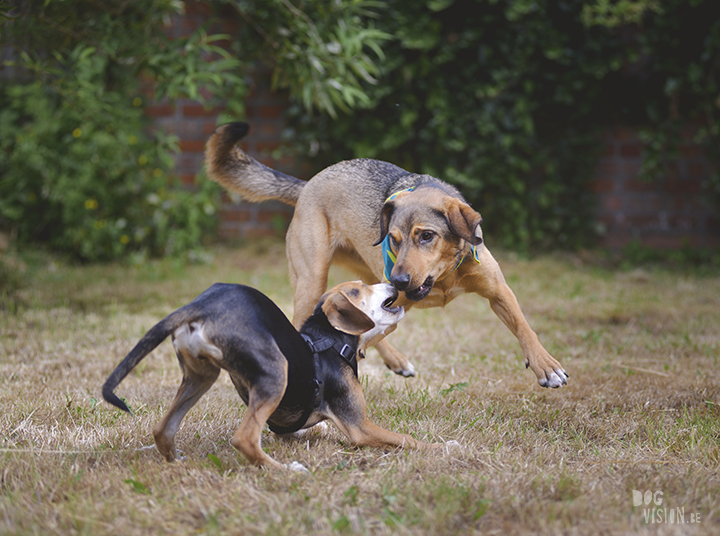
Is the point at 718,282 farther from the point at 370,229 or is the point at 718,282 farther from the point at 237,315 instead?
the point at 237,315

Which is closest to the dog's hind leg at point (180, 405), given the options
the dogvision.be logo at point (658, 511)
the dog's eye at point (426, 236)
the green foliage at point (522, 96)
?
the dog's eye at point (426, 236)

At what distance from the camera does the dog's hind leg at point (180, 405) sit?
241cm

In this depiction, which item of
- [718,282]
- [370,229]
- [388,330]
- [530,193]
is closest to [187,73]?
[370,229]

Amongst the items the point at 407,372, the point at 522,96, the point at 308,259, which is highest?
the point at 522,96

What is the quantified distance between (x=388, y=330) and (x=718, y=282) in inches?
210

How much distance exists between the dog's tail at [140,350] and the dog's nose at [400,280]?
113 cm

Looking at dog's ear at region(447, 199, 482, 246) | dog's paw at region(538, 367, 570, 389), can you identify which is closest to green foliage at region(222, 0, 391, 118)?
dog's ear at region(447, 199, 482, 246)

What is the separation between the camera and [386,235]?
3.37 meters

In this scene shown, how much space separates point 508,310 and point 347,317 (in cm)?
117

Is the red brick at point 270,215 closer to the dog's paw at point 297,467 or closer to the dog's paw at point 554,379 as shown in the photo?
the dog's paw at point 554,379

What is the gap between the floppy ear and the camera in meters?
2.82

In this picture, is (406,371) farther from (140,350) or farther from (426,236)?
(140,350)

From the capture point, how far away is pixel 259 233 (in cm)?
851

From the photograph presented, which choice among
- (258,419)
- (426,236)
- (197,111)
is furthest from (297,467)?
(197,111)
